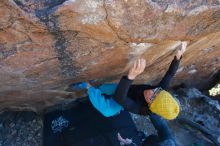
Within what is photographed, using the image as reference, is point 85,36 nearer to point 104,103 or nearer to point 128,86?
point 128,86

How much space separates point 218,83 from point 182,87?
805 millimetres

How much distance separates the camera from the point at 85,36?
251 centimetres

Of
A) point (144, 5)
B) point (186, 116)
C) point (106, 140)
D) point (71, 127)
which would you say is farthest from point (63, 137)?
point (186, 116)

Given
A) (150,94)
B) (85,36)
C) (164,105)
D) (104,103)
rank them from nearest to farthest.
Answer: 1. (85,36)
2. (164,105)
3. (150,94)
4. (104,103)

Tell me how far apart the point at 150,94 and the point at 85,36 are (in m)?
0.77

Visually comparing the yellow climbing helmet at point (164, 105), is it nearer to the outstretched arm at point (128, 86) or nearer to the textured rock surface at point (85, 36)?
the outstretched arm at point (128, 86)

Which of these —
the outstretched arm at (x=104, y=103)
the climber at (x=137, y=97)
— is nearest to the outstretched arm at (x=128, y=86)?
the climber at (x=137, y=97)

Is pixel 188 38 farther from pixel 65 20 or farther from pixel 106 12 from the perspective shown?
pixel 65 20

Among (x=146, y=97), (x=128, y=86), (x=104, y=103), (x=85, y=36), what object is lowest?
(x=104, y=103)

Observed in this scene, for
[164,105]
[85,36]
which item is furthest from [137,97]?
[85,36]

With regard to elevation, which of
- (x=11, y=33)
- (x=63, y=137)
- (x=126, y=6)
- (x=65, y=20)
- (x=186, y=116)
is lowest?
(x=186, y=116)

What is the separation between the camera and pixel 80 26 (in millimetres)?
2361

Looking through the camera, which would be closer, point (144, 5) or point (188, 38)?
point (144, 5)

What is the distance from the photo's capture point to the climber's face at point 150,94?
2850mm
